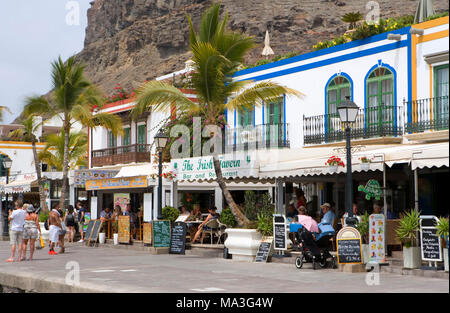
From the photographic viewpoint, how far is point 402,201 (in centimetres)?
2203

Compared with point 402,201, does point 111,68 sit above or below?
above

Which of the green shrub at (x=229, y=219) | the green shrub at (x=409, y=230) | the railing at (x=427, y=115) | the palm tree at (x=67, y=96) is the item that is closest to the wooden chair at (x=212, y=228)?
the green shrub at (x=229, y=219)

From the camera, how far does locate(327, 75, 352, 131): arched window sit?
2325 centimetres

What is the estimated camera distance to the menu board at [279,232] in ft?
56.1

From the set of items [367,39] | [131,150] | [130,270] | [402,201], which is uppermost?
[367,39]

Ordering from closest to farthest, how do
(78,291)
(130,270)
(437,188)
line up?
(78,291) → (130,270) → (437,188)

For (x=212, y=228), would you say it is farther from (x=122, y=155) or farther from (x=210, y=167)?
(x=122, y=155)

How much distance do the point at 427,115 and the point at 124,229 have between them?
1158cm

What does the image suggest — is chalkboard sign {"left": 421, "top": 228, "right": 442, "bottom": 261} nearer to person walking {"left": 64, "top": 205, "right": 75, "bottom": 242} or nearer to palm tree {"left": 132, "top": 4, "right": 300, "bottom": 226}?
palm tree {"left": 132, "top": 4, "right": 300, "bottom": 226}

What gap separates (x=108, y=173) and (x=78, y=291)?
1720 cm

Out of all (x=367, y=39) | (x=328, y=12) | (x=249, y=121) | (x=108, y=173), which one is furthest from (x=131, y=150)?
(x=328, y=12)

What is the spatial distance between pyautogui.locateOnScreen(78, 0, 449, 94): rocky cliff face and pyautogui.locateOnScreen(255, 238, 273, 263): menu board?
217 ft

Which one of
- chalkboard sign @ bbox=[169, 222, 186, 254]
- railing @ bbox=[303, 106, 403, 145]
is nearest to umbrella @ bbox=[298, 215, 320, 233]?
chalkboard sign @ bbox=[169, 222, 186, 254]

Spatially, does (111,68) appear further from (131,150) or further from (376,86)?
(376,86)
